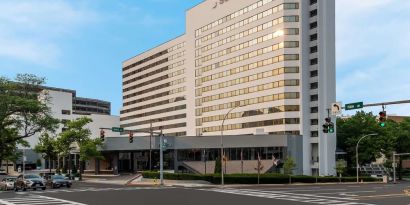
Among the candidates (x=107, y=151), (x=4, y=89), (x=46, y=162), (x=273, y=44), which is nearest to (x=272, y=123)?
(x=273, y=44)

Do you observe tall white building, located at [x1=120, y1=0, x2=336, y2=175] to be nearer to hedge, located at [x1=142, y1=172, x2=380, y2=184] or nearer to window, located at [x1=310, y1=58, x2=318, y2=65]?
window, located at [x1=310, y1=58, x2=318, y2=65]

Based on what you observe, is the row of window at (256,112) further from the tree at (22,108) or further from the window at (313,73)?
the tree at (22,108)

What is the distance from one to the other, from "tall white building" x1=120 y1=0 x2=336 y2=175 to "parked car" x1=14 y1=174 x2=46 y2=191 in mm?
44565

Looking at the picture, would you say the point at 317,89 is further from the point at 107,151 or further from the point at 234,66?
the point at 107,151

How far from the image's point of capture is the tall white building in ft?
353

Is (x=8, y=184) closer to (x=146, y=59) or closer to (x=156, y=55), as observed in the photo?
(x=156, y=55)

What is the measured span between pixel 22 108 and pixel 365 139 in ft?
219

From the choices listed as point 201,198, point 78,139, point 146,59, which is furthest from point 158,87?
point 201,198

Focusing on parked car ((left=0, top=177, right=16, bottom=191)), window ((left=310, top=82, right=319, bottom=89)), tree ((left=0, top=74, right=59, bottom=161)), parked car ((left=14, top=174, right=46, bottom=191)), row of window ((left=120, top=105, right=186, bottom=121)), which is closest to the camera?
parked car ((left=14, top=174, right=46, bottom=191))

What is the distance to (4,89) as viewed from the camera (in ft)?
211

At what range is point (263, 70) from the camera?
11475 cm

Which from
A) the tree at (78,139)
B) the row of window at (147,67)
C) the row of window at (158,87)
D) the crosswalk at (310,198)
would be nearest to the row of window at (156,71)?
the row of window at (147,67)

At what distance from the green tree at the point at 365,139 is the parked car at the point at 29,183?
68.2 m

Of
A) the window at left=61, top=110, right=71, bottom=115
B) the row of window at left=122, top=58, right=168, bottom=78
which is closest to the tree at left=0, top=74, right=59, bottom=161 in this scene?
the row of window at left=122, top=58, right=168, bottom=78
